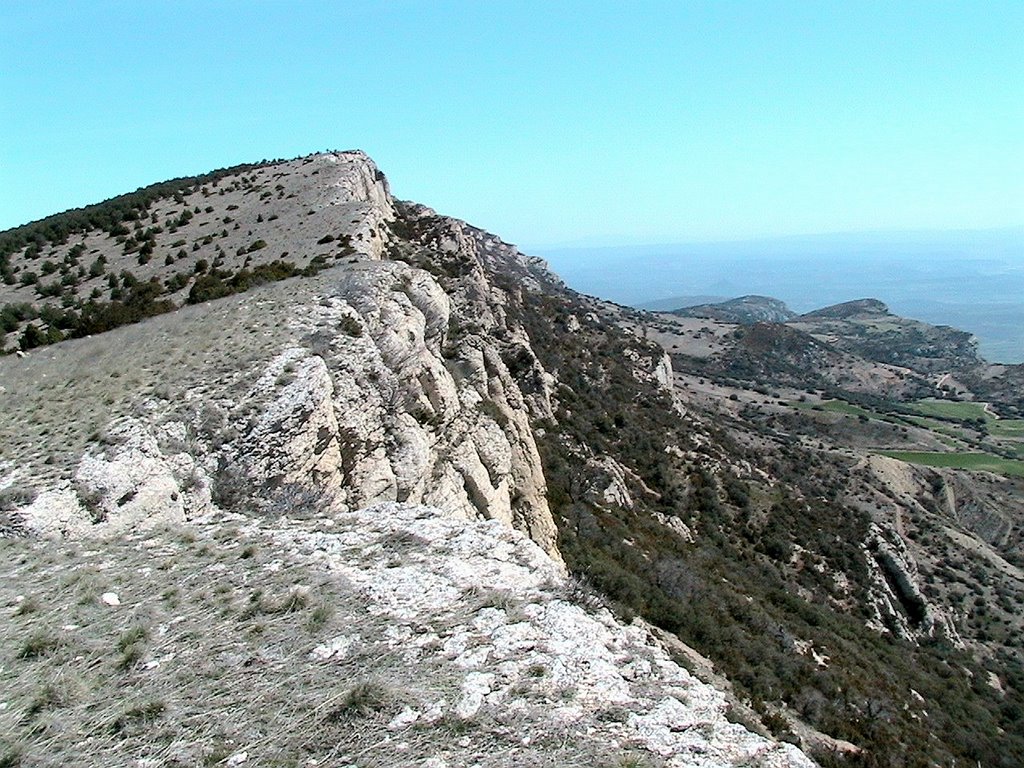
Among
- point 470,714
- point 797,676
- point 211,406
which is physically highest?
point 211,406

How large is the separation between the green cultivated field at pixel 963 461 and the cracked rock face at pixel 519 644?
3266 inches

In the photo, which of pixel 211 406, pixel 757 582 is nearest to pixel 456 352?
pixel 211 406

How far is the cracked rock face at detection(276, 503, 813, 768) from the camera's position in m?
7.29

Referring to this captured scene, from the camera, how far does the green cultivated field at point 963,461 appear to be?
76.8 metres

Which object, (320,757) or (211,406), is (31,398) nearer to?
(211,406)

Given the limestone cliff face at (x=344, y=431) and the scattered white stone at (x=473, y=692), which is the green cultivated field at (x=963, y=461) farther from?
the scattered white stone at (x=473, y=692)

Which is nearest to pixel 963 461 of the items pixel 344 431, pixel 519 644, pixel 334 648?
pixel 344 431

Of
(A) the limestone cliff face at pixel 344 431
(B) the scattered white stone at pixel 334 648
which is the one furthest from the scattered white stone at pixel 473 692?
(A) the limestone cliff face at pixel 344 431

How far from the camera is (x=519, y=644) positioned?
8609 millimetres

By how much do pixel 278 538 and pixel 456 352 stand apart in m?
15.8

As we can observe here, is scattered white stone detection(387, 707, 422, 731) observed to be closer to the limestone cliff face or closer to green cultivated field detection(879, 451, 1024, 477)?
the limestone cliff face

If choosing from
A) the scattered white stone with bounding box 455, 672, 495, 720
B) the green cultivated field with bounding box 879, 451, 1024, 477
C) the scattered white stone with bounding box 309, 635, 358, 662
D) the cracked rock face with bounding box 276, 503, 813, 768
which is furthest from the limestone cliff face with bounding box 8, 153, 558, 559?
the green cultivated field with bounding box 879, 451, 1024, 477

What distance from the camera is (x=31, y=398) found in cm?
1567

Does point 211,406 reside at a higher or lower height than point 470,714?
higher
